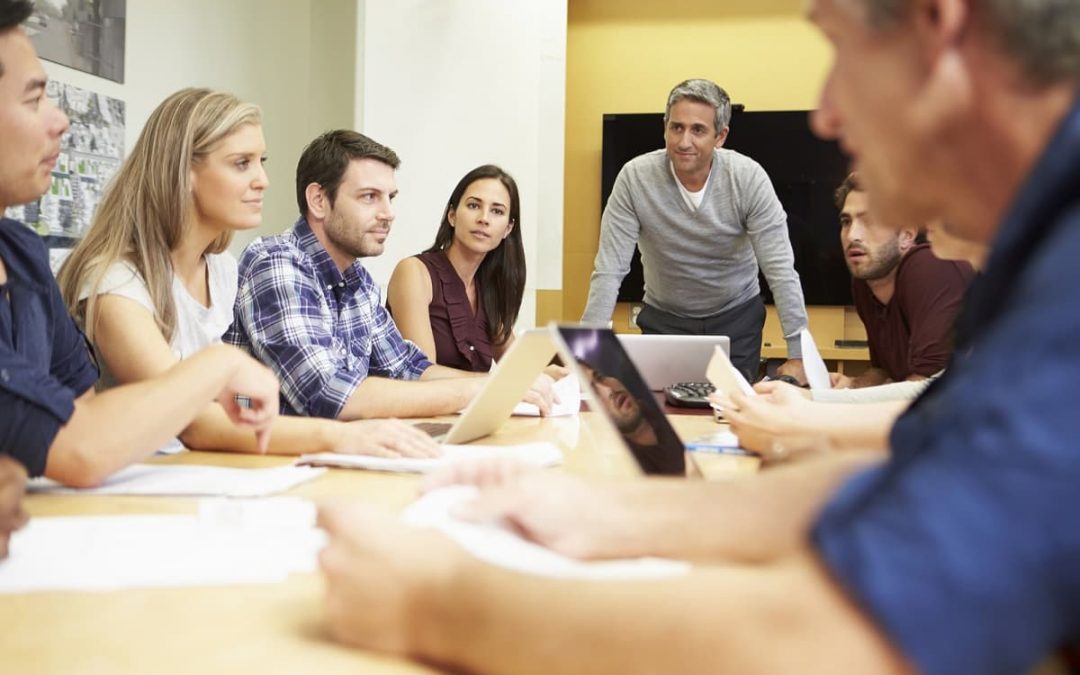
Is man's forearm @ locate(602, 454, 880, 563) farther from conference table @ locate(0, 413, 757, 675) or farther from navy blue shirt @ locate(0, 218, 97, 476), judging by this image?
navy blue shirt @ locate(0, 218, 97, 476)

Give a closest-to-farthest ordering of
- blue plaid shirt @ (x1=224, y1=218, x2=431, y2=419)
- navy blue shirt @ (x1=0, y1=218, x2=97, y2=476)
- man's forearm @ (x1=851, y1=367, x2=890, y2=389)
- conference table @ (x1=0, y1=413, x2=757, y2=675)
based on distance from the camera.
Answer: conference table @ (x1=0, y1=413, x2=757, y2=675)
navy blue shirt @ (x1=0, y1=218, x2=97, y2=476)
blue plaid shirt @ (x1=224, y1=218, x2=431, y2=419)
man's forearm @ (x1=851, y1=367, x2=890, y2=389)

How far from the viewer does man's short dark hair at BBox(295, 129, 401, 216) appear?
2863mm

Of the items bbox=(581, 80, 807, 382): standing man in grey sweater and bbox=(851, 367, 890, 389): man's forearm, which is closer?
bbox=(851, 367, 890, 389): man's forearm

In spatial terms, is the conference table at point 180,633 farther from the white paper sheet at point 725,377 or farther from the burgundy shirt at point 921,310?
the burgundy shirt at point 921,310

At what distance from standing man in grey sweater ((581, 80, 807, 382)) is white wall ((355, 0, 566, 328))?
726 mm

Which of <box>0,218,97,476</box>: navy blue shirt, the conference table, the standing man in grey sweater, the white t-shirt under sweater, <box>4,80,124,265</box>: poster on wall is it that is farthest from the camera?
the standing man in grey sweater

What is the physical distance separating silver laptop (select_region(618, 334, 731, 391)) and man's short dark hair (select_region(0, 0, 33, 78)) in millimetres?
1741

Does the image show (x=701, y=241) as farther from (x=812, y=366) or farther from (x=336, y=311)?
(x=336, y=311)

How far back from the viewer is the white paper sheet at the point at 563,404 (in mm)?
2188

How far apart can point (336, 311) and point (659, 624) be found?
2.12 meters

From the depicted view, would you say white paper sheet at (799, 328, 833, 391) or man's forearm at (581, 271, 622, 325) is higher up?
man's forearm at (581, 271, 622, 325)

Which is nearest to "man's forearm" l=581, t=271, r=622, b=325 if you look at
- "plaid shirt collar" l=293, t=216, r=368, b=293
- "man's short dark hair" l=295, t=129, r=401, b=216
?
"man's short dark hair" l=295, t=129, r=401, b=216

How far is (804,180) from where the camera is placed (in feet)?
17.1

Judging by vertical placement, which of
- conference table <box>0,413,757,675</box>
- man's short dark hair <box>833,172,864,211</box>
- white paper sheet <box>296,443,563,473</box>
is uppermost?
man's short dark hair <box>833,172,864,211</box>
